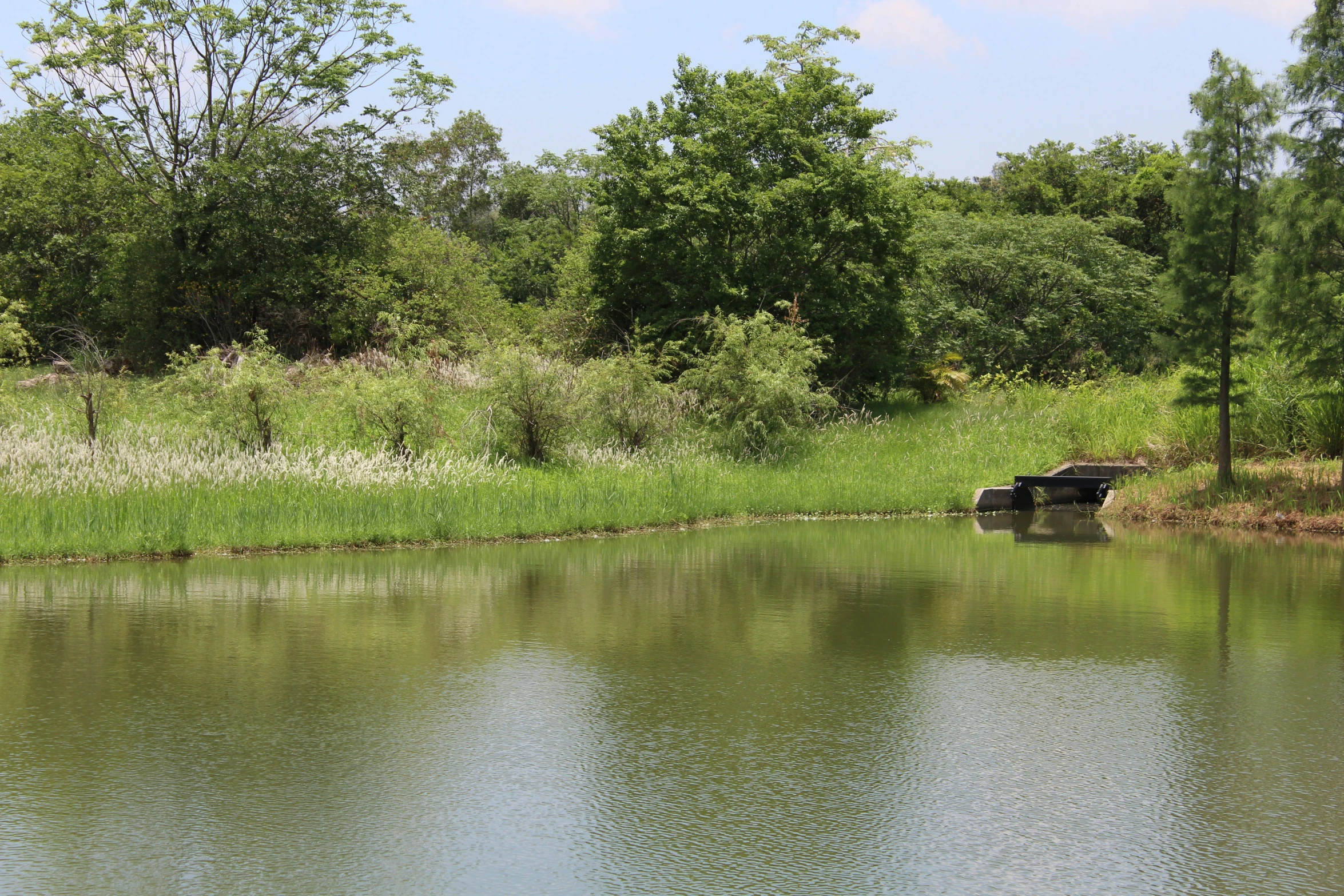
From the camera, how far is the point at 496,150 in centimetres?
7406

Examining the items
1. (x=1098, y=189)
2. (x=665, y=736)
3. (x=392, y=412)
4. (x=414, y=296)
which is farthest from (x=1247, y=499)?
(x=1098, y=189)

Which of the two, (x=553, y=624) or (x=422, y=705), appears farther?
(x=553, y=624)

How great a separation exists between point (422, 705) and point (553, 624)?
2.99 metres

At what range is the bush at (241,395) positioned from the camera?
20.0m

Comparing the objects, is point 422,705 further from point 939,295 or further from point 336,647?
point 939,295

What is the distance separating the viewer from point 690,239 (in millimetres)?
32125

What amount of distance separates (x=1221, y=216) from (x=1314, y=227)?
2.31 meters

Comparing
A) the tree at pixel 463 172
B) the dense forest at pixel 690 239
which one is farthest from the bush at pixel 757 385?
the tree at pixel 463 172

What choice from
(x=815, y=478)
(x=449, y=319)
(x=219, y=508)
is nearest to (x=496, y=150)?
(x=449, y=319)

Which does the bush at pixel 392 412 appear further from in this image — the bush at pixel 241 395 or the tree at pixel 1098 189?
the tree at pixel 1098 189

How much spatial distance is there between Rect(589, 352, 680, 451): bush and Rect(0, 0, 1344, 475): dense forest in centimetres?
247

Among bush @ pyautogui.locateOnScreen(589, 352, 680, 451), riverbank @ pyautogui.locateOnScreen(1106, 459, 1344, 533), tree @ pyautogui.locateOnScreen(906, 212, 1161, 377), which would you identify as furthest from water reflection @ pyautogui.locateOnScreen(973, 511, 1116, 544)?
tree @ pyautogui.locateOnScreen(906, 212, 1161, 377)

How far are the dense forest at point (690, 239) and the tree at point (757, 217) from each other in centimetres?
8

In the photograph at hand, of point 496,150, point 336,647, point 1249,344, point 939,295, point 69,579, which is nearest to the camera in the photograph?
point 336,647
